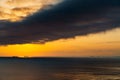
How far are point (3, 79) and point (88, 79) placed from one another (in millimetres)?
33623

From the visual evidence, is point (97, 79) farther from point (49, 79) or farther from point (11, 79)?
point (11, 79)

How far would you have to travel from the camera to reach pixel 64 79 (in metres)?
104

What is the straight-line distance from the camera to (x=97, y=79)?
10419 cm

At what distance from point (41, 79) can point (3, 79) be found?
1517 centimetres

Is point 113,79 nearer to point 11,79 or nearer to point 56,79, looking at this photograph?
point 56,79

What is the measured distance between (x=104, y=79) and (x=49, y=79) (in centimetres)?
2150

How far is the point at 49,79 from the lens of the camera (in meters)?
108

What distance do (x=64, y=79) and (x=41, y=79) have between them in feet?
31.2

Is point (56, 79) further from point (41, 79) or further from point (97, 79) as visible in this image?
point (97, 79)

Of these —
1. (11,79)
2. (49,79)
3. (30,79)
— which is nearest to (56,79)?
(49,79)

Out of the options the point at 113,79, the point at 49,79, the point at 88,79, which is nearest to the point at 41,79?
the point at 49,79

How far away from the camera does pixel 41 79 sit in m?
107

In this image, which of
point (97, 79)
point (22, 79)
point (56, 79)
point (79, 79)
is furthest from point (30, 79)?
point (97, 79)

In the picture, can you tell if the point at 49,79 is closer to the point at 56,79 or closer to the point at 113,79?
the point at 56,79
